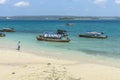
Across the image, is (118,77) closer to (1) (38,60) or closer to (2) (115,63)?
(2) (115,63)

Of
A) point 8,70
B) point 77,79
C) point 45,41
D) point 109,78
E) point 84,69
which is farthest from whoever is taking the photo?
point 45,41

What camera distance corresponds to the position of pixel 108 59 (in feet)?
112

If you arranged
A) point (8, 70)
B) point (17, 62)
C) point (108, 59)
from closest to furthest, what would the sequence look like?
1. point (8, 70)
2. point (17, 62)
3. point (108, 59)

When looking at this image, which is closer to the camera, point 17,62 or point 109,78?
point 109,78

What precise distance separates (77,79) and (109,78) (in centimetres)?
278

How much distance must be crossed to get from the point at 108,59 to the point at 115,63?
3.02m

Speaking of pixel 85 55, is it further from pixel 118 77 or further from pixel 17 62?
pixel 118 77

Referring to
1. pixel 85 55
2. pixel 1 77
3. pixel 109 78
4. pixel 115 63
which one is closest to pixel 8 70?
pixel 1 77

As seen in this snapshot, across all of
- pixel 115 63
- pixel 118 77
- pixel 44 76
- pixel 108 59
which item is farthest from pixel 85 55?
pixel 44 76

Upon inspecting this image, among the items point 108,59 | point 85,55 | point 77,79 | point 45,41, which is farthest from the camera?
point 45,41

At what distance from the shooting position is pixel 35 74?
21.2 meters

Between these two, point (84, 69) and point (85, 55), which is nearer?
point (84, 69)

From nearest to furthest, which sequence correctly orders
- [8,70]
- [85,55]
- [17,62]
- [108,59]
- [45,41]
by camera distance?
1. [8,70]
2. [17,62]
3. [108,59]
4. [85,55]
5. [45,41]

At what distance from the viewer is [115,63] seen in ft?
102
